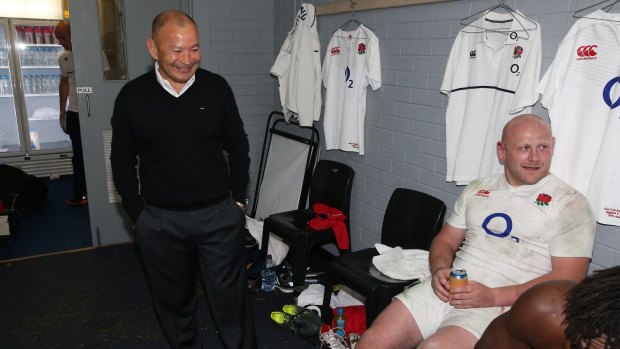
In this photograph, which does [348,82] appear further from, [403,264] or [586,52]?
[586,52]

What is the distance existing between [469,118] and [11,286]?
3.26 metres

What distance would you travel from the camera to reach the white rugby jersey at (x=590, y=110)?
189 centimetres

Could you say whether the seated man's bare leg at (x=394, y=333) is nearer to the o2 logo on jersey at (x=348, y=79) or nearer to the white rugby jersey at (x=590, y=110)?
the white rugby jersey at (x=590, y=110)

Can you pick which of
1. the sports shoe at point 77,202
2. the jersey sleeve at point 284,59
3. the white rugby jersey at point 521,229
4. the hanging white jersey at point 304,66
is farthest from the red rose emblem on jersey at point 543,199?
the sports shoe at point 77,202

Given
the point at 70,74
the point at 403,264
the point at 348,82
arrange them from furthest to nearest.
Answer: the point at 70,74
the point at 348,82
the point at 403,264

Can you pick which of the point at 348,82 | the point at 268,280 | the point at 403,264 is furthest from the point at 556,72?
the point at 268,280

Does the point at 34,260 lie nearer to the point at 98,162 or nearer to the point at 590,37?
the point at 98,162

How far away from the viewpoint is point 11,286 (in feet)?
10.8

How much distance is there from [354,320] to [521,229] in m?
1.19

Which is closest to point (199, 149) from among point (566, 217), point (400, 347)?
point (400, 347)

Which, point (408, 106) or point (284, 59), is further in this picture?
point (284, 59)

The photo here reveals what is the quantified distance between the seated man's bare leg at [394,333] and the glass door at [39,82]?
512 centimetres

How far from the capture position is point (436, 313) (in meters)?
2.02

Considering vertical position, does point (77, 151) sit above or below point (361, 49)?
below
